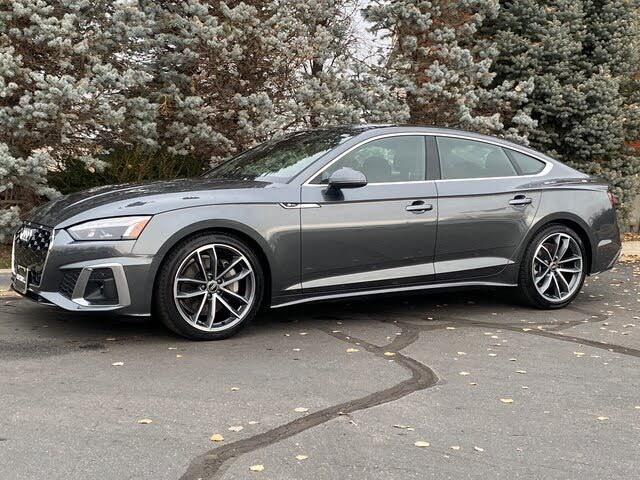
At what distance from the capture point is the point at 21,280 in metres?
5.88

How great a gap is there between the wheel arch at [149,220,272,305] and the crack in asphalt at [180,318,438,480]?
70 centimetres

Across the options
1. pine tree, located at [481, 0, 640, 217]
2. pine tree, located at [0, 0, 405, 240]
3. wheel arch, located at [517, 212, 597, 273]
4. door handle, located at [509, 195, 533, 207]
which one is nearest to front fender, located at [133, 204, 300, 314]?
door handle, located at [509, 195, 533, 207]

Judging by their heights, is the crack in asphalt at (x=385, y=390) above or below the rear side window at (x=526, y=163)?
below

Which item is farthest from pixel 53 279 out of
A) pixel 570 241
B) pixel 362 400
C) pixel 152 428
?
pixel 570 241

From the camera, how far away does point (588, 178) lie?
751cm

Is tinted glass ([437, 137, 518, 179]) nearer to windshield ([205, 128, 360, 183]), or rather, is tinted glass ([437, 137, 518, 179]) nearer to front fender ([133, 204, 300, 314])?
windshield ([205, 128, 360, 183])

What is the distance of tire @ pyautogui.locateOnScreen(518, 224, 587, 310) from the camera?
23.4 ft

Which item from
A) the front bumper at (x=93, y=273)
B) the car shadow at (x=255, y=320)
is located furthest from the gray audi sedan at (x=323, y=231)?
the car shadow at (x=255, y=320)

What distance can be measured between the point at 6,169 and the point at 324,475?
19.6ft

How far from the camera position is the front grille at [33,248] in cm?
560

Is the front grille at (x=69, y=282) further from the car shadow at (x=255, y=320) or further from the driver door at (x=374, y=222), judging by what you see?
the driver door at (x=374, y=222)

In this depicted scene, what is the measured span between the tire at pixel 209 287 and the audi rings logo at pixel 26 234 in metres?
1.00

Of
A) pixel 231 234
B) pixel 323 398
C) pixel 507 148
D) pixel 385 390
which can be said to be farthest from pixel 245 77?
pixel 323 398

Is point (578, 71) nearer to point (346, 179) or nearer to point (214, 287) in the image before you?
point (346, 179)
